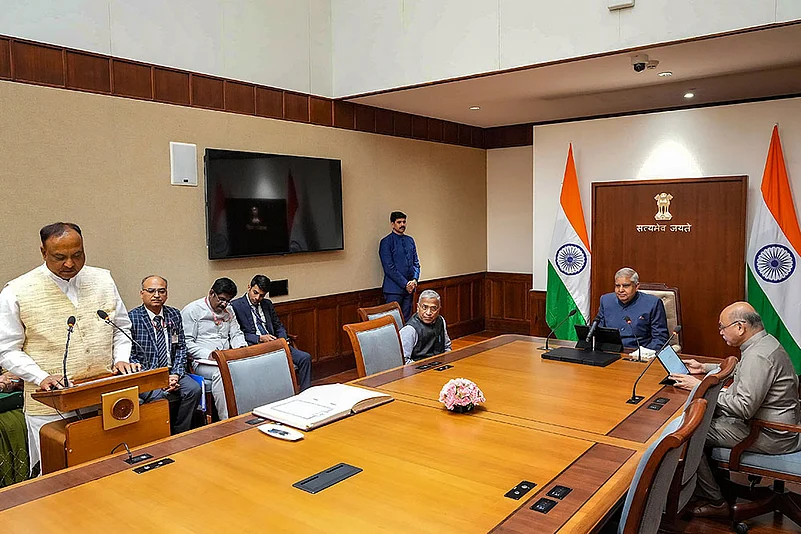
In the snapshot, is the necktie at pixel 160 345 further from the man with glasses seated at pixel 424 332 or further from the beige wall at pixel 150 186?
the man with glasses seated at pixel 424 332

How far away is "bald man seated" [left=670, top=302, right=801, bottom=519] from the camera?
300 cm

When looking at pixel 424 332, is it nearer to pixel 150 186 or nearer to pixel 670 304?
pixel 670 304

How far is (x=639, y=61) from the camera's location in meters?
4.93

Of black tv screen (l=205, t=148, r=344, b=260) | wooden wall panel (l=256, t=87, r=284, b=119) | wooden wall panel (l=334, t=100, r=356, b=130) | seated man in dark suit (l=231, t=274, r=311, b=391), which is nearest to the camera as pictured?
seated man in dark suit (l=231, t=274, r=311, b=391)

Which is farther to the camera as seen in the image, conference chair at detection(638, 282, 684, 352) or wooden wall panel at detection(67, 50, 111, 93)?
conference chair at detection(638, 282, 684, 352)

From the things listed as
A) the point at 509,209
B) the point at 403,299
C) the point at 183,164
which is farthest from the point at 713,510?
the point at 509,209

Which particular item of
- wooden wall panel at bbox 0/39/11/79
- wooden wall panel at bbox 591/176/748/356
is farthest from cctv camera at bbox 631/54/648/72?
wooden wall panel at bbox 0/39/11/79

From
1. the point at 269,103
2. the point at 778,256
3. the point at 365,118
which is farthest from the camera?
the point at 365,118

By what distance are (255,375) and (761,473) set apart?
96.3 inches

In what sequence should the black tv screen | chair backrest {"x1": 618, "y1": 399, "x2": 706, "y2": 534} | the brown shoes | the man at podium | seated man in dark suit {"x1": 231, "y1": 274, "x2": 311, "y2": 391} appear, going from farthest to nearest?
the black tv screen
seated man in dark suit {"x1": 231, "y1": 274, "x2": 311, "y2": 391}
the brown shoes
the man at podium
chair backrest {"x1": 618, "y1": 399, "x2": 706, "y2": 534}

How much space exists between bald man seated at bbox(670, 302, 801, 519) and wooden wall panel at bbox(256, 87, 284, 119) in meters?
4.09

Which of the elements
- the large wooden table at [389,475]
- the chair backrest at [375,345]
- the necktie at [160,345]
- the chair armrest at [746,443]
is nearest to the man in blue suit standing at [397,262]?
the chair backrest at [375,345]

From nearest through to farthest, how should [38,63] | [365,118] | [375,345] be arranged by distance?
[375,345]
[38,63]
[365,118]

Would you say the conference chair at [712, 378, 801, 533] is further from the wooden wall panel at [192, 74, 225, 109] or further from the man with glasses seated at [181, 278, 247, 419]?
the wooden wall panel at [192, 74, 225, 109]
